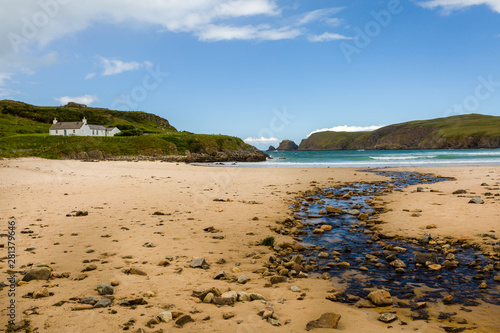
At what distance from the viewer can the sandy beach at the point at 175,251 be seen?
4.95 m

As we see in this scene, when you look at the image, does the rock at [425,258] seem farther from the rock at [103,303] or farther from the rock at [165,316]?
the rock at [103,303]

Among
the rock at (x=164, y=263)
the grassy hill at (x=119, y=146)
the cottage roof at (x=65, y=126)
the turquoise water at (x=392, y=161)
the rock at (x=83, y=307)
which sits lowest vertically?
the rock at (x=164, y=263)

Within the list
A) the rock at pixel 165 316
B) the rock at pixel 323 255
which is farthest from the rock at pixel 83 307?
the rock at pixel 323 255

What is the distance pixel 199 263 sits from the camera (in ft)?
24.5

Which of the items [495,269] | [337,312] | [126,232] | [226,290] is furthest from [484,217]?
[126,232]

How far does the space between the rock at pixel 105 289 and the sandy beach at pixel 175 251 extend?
97 millimetres

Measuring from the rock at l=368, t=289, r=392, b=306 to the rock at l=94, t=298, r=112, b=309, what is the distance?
5014 millimetres

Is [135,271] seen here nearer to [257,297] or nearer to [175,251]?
[175,251]

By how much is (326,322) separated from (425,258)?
4.68 meters

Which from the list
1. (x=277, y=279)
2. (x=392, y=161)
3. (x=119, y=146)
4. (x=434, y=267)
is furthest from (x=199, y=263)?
(x=119, y=146)

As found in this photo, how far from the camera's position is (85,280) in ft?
20.9

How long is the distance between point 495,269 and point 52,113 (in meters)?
183

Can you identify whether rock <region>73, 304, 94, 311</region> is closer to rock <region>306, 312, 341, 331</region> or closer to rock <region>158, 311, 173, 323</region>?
rock <region>158, 311, 173, 323</region>

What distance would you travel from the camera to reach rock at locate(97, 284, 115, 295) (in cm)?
573
